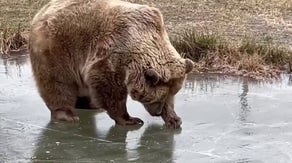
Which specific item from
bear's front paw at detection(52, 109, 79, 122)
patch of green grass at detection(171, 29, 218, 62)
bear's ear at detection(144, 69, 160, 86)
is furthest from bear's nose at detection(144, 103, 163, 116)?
patch of green grass at detection(171, 29, 218, 62)

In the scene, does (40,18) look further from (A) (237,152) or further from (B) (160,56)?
(A) (237,152)

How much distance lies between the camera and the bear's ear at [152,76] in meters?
6.41

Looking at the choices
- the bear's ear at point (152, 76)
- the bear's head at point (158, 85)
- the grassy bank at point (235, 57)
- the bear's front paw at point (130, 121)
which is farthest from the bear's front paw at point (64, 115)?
the grassy bank at point (235, 57)

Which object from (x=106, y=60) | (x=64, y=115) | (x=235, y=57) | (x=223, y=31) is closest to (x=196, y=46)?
(x=235, y=57)

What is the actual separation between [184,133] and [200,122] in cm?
37

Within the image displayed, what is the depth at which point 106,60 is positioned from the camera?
6.60 metres

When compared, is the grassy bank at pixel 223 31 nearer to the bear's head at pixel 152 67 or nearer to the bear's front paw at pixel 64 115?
the bear's head at pixel 152 67

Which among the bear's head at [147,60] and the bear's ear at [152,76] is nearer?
the bear's ear at [152,76]

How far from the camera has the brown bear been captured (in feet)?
21.5

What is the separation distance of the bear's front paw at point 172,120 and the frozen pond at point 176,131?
6cm

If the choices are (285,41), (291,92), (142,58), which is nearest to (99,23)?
(142,58)

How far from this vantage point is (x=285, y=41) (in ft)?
36.0

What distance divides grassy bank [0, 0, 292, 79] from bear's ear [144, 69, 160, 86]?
2.45 metres

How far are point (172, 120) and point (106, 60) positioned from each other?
0.89m
